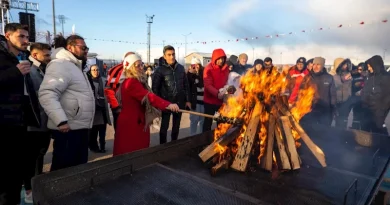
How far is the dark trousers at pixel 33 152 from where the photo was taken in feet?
11.7

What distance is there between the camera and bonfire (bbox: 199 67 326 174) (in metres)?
3.10

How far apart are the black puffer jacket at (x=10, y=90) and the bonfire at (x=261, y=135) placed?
2240mm

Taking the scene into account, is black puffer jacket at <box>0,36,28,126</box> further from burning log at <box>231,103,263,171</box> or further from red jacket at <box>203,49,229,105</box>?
red jacket at <box>203,49,229,105</box>

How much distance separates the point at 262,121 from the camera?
10.8ft

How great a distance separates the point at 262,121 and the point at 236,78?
3289 millimetres

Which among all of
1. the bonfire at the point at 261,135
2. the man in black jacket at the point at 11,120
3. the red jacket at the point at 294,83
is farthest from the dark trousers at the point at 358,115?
the man in black jacket at the point at 11,120

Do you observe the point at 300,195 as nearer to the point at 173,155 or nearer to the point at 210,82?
the point at 173,155

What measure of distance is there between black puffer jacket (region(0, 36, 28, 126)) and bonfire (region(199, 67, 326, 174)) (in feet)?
7.35

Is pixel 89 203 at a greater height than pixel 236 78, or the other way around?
pixel 236 78

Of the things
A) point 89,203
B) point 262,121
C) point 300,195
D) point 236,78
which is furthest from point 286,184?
point 236,78

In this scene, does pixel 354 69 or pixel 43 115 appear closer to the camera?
pixel 43 115

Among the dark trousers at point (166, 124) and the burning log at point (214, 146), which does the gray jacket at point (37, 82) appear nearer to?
the dark trousers at point (166, 124)

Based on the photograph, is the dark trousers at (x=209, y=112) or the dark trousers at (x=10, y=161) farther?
the dark trousers at (x=209, y=112)

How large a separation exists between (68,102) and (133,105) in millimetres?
869
